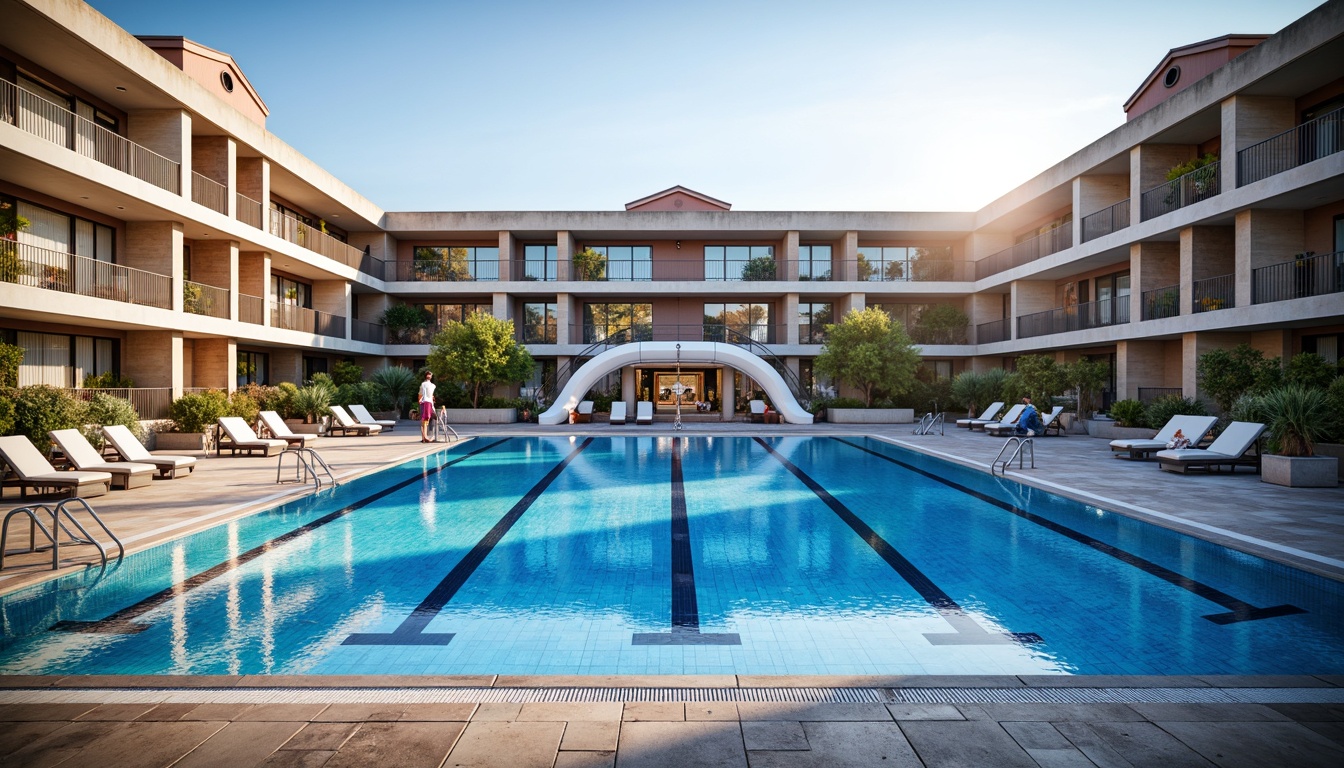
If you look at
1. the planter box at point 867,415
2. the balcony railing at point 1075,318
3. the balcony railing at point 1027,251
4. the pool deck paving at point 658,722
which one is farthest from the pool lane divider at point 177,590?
the balcony railing at point 1027,251

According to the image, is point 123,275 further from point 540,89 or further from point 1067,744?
point 1067,744

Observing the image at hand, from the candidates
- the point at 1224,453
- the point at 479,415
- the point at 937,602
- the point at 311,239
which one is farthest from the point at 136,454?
the point at 1224,453

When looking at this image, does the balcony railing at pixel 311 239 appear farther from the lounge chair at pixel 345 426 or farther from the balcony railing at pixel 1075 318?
the balcony railing at pixel 1075 318

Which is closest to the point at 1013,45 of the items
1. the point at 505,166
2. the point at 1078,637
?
the point at 1078,637

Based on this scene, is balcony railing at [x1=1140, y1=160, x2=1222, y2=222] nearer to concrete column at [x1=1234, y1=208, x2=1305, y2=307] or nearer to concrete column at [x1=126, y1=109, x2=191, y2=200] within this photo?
concrete column at [x1=1234, y1=208, x2=1305, y2=307]

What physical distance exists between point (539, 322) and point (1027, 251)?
21.6m

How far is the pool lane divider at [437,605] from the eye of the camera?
196 inches

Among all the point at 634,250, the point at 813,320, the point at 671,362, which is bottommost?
the point at 671,362

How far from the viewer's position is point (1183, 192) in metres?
18.7

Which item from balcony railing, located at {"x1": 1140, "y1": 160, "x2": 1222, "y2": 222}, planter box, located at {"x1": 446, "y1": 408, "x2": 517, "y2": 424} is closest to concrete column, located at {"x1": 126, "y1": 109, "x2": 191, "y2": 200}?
planter box, located at {"x1": 446, "y1": 408, "x2": 517, "y2": 424}

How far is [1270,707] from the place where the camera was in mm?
3506

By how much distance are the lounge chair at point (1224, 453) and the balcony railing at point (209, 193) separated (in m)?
24.6

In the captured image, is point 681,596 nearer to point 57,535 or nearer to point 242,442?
point 57,535

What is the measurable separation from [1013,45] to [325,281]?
84.7ft
